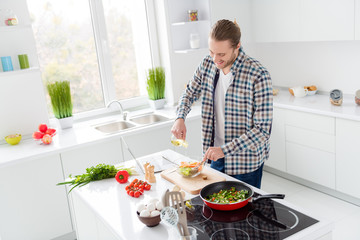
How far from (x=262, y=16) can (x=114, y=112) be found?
6.49 ft

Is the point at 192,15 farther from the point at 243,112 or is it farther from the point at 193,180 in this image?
the point at 193,180

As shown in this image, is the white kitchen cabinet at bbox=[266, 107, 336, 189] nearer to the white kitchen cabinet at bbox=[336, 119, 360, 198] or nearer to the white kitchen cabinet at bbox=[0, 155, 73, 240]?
the white kitchen cabinet at bbox=[336, 119, 360, 198]

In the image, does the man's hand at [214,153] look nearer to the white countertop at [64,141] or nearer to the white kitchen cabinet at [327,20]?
the white countertop at [64,141]

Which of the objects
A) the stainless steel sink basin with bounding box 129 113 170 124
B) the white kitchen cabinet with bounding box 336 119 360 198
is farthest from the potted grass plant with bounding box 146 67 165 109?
the white kitchen cabinet with bounding box 336 119 360 198

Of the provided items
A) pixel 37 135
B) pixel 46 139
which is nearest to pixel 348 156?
pixel 46 139

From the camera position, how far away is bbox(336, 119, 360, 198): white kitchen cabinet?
3225 mm

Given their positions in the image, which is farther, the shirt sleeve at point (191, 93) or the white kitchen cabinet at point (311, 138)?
the white kitchen cabinet at point (311, 138)

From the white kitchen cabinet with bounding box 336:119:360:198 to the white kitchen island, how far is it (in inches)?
64.9

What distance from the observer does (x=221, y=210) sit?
1751 mm

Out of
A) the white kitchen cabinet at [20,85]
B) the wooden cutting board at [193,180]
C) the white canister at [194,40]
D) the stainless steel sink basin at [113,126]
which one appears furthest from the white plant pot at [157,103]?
the wooden cutting board at [193,180]

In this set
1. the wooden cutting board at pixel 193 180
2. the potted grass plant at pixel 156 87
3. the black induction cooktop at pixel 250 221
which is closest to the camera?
the black induction cooktop at pixel 250 221

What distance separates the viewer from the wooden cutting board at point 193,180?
199 centimetres

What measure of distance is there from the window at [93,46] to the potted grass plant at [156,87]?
0.30 meters

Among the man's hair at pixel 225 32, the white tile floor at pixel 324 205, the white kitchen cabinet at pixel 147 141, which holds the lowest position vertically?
the white tile floor at pixel 324 205
